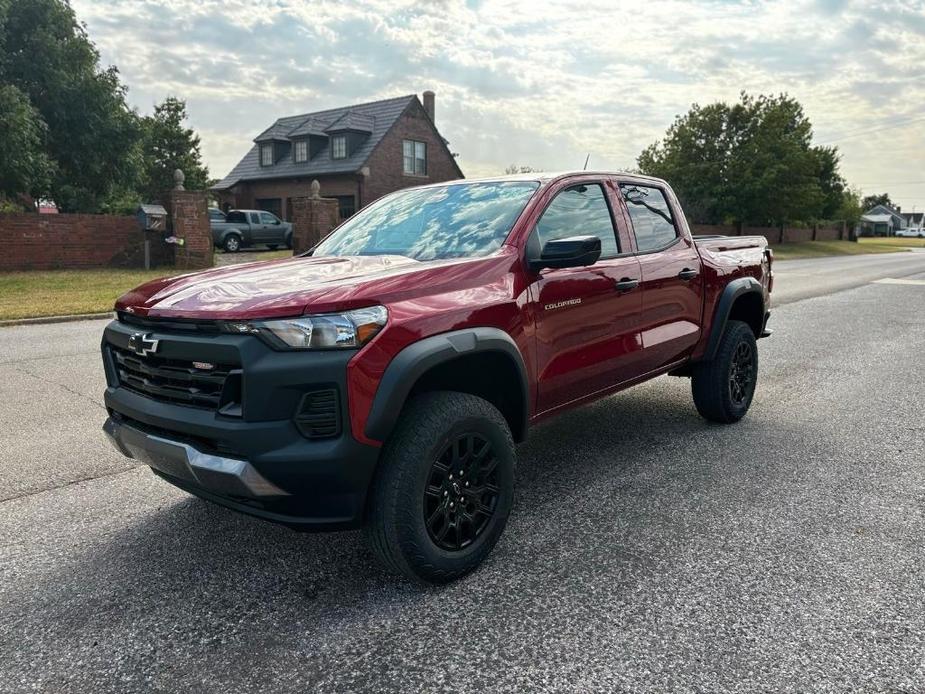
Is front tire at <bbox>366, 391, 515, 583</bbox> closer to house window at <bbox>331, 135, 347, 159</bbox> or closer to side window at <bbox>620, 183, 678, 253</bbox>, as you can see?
side window at <bbox>620, 183, 678, 253</bbox>

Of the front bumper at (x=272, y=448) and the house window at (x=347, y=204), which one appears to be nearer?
the front bumper at (x=272, y=448)

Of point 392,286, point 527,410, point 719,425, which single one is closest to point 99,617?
point 392,286

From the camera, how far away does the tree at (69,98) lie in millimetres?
21219

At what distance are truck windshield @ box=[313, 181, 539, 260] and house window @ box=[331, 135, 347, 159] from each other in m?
33.2

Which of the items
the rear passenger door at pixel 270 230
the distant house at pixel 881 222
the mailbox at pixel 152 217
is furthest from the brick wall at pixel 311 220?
the distant house at pixel 881 222

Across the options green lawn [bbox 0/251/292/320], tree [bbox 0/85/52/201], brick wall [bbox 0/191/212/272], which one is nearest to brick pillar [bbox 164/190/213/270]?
brick wall [bbox 0/191/212/272]

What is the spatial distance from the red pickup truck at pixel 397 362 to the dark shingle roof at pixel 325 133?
3203 centimetres

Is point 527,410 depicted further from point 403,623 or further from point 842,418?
point 842,418

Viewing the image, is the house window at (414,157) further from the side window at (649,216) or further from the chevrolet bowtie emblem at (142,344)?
the chevrolet bowtie emblem at (142,344)

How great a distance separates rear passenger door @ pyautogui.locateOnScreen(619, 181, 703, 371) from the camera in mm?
4430

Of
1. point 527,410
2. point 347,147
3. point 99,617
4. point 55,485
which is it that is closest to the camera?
point 99,617

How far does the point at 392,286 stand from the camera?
2865 millimetres

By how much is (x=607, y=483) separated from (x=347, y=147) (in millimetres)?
34263

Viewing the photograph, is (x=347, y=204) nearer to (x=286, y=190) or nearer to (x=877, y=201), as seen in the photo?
(x=286, y=190)
